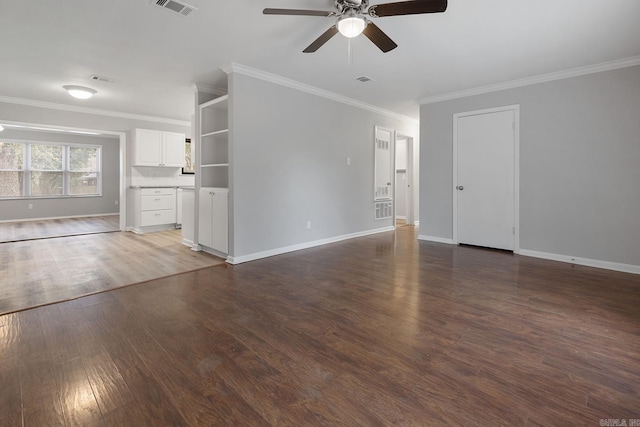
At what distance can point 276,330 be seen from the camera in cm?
221

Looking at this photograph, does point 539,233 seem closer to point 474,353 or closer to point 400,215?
point 474,353

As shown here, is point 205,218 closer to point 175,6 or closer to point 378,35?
point 175,6

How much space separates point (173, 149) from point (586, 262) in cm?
749

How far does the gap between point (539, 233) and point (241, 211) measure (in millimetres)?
4001

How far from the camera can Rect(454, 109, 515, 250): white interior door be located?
15.0 ft

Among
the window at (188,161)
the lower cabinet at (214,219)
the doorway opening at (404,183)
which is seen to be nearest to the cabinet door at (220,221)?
the lower cabinet at (214,219)

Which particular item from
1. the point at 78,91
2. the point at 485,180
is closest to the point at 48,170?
the point at 78,91

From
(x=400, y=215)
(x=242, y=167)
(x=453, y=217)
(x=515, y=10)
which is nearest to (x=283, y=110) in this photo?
(x=242, y=167)

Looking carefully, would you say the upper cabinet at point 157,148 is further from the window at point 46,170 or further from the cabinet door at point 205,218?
the window at point 46,170

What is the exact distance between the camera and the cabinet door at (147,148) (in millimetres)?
6496

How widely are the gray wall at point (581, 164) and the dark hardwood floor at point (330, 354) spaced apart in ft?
2.57

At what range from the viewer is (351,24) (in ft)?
7.81

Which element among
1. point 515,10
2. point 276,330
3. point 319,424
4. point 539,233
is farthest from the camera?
point 539,233

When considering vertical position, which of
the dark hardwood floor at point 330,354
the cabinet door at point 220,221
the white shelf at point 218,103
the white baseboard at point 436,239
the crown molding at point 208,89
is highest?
the crown molding at point 208,89
